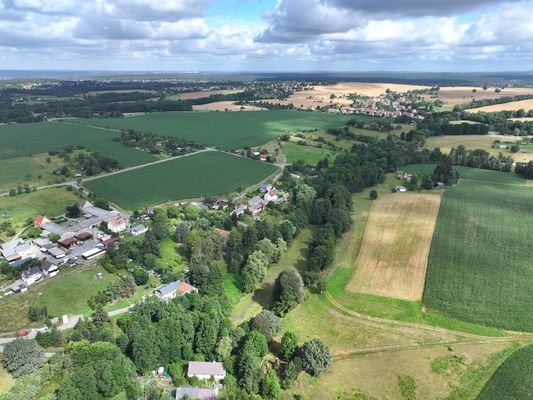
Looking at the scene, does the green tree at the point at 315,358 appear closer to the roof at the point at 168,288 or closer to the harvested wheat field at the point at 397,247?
the harvested wheat field at the point at 397,247

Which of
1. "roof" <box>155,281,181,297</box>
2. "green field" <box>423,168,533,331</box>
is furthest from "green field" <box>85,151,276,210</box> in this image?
"green field" <box>423,168,533,331</box>

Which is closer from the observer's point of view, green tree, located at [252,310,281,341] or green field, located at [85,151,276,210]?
green tree, located at [252,310,281,341]

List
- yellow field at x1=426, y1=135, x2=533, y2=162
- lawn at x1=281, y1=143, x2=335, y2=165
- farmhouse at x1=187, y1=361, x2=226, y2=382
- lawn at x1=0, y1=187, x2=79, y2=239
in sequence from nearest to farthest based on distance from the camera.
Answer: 1. farmhouse at x1=187, y1=361, x2=226, y2=382
2. lawn at x1=0, y1=187, x2=79, y2=239
3. yellow field at x1=426, y1=135, x2=533, y2=162
4. lawn at x1=281, y1=143, x2=335, y2=165

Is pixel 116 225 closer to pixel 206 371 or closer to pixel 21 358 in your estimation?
pixel 21 358

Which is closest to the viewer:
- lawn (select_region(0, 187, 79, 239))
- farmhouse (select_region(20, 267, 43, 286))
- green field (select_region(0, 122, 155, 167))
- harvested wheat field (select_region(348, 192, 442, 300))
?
harvested wheat field (select_region(348, 192, 442, 300))

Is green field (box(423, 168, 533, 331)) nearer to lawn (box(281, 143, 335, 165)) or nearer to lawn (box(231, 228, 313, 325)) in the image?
lawn (box(231, 228, 313, 325))

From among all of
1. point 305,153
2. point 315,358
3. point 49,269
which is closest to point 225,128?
point 305,153

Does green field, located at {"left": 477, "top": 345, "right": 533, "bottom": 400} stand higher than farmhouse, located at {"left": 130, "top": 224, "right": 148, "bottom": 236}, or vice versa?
farmhouse, located at {"left": 130, "top": 224, "right": 148, "bottom": 236}
